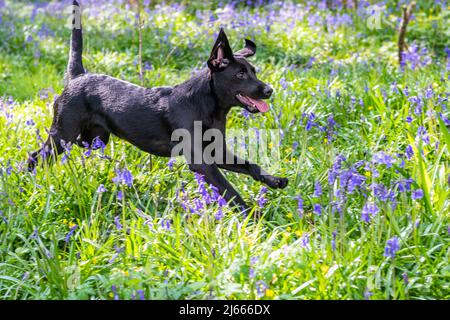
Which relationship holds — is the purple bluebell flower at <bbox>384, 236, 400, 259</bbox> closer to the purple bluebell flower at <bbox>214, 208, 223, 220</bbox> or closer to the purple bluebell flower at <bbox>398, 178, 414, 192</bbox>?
the purple bluebell flower at <bbox>398, 178, 414, 192</bbox>

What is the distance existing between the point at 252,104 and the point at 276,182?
51cm

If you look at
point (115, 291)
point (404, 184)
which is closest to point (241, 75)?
point (404, 184)

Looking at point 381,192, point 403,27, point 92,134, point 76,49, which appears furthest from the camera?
point 403,27

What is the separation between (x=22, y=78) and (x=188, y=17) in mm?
3015

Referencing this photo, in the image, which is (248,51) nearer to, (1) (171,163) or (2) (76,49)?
(1) (171,163)

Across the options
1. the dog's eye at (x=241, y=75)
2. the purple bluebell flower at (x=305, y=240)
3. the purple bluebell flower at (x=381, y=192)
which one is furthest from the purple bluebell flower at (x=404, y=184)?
the dog's eye at (x=241, y=75)

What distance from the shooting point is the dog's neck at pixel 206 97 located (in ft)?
14.0

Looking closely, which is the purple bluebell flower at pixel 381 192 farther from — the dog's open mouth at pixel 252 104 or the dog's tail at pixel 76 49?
the dog's tail at pixel 76 49

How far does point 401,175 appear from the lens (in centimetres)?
418

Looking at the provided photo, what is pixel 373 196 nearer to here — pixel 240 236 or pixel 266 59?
pixel 240 236

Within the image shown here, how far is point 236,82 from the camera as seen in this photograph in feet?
13.7

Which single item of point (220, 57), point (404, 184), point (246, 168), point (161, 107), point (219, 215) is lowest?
point (219, 215)
